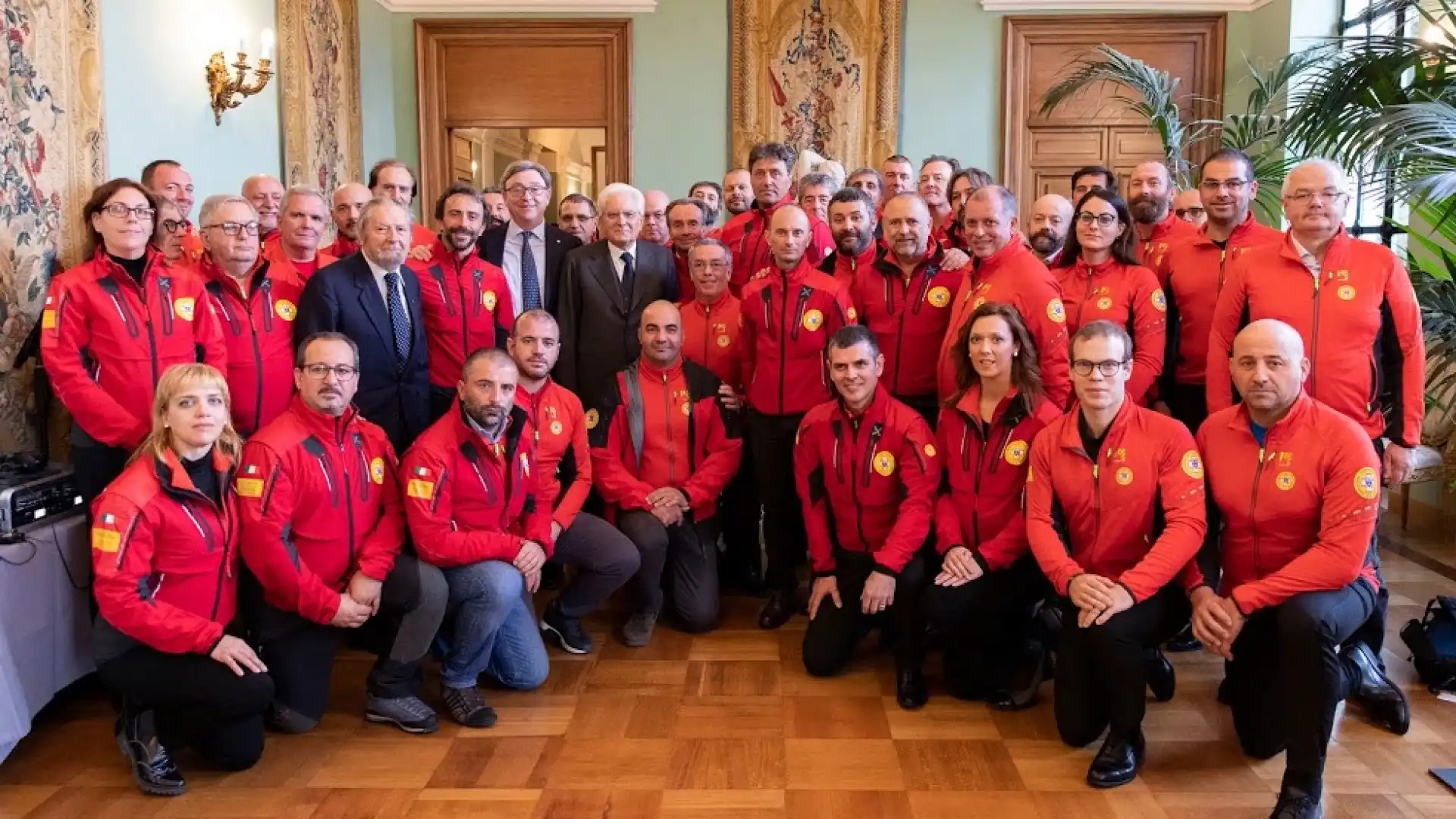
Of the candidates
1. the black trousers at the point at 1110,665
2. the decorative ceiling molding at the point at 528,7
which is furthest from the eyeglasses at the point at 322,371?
the decorative ceiling molding at the point at 528,7

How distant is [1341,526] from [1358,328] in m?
0.79

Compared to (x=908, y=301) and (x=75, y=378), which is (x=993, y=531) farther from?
(x=75, y=378)

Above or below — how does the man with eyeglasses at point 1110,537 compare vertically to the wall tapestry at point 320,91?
below

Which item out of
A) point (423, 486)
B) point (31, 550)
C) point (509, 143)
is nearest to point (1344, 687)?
point (423, 486)

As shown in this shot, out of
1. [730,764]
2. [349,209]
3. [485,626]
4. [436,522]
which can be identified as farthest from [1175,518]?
[349,209]

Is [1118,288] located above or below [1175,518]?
above

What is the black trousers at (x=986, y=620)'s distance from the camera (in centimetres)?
326

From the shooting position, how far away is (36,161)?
350 cm

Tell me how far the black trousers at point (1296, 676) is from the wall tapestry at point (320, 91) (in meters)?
4.93

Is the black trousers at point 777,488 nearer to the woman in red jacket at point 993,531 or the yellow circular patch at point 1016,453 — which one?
the woman in red jacket at point 993,531

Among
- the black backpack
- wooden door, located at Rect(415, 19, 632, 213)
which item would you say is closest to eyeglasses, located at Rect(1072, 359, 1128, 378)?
the black backpack

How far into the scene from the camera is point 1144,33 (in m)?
7.65

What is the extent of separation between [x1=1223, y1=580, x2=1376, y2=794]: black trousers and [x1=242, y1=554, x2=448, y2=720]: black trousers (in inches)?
89.5

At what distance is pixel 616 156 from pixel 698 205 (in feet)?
11.0
